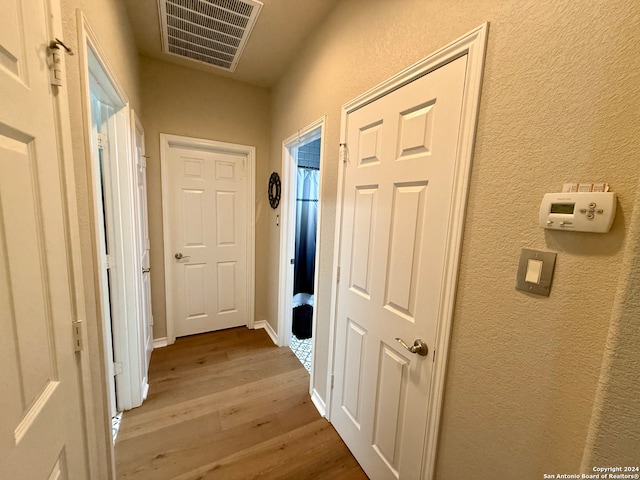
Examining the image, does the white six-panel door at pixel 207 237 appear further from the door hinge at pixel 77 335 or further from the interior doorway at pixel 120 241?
the door hinge at pixel 77 335

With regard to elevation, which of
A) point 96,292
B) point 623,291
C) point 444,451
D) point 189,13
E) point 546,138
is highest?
point 189,13

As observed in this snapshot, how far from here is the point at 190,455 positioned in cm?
149

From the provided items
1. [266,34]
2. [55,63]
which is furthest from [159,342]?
[266,34]

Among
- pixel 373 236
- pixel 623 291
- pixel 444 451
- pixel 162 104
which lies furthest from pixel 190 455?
pixel 162 104

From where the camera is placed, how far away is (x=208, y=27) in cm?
176

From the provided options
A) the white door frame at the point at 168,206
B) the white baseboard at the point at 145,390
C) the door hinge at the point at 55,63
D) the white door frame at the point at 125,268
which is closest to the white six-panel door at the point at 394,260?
the door hinge at the point at 55,63

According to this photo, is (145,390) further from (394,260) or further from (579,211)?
(579,211)

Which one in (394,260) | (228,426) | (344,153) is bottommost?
(228,426)

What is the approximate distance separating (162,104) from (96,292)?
79.2 inches

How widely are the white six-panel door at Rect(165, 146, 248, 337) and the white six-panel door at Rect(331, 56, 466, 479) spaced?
1.65m

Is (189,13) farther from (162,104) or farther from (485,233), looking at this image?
(485,233)

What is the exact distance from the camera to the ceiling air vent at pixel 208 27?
1567 millimetres

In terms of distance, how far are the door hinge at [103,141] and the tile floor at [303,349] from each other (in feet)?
7.27

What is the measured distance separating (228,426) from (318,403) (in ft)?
2.07
